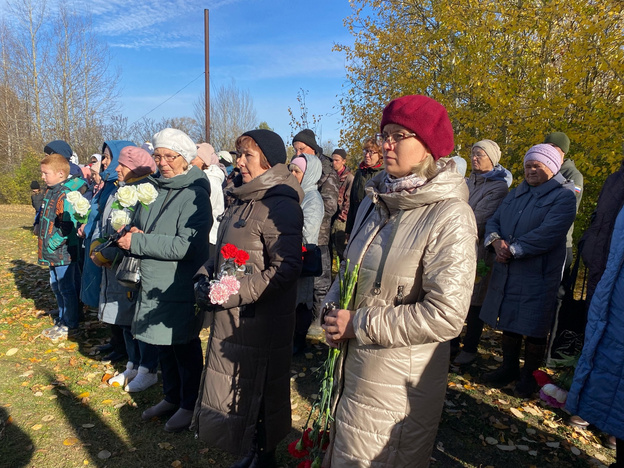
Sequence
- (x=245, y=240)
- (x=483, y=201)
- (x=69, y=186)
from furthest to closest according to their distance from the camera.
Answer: (x=69, y=186)
(x=483, y=201)
(x=245, y=240)

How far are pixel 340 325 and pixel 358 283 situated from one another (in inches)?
8.4

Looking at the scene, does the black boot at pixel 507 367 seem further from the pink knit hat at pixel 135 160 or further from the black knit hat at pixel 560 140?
the pink knit hat at pixel 135 160

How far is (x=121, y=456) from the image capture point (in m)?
3.13

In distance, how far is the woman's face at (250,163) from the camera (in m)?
2.69

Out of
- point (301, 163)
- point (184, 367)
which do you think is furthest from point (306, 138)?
point (184, 367)

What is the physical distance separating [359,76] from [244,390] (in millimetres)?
12169

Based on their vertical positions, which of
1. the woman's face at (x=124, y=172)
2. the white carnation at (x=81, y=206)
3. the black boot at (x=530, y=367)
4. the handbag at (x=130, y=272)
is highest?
the woman's face at (x=124, y=172)

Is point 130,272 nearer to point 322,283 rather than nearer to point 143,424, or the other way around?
point 143,424

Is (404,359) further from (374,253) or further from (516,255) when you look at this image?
(516,255)

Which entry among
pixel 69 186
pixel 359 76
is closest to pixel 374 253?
pixel 69 186

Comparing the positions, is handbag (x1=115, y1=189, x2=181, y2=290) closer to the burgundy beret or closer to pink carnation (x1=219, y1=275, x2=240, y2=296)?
pink carnation (x1=219, y1=275, x2=240, y2=296)

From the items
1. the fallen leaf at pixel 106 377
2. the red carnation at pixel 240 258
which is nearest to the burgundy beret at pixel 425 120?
the red carnation at pixel 240 258

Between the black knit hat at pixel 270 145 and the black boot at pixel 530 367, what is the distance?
3025 mm

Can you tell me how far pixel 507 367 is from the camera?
4.18 metres
